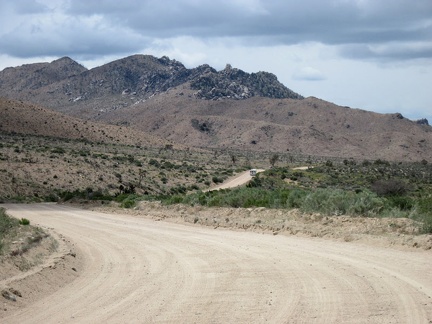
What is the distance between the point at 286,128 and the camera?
7283 inches

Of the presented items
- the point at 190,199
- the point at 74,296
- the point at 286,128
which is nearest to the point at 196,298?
the point at 74,296

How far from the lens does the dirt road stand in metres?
10.4

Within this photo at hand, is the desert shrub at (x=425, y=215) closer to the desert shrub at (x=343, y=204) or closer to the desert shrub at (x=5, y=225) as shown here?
the desert shrub at (x=343, y=204)

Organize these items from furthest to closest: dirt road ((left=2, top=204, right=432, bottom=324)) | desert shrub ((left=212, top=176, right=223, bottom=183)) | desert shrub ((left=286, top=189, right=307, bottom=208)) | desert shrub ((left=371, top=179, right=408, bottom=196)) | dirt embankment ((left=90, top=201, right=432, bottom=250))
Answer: desert shrub ((left=212, top=176, right=223, bottom=183))
desert shrub ((left=371, top=179, right=408, bottom=196))
desert shrub ((left=286, top=189, right=307, bottom=208))
dirt embankment ((left=90, top=201, right=432, bottom=250))
dirt road ((left=2, top=204, right=432, bottom=324))

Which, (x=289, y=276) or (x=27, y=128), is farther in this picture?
(x=27, y=128)

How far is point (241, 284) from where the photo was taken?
12789mm

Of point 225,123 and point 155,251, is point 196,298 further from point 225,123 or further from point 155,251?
point 225,123

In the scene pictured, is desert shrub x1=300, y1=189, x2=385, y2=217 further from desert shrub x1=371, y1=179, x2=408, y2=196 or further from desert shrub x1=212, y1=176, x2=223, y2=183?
desert shrub x1=212, y1=176, x2=223, y2=183

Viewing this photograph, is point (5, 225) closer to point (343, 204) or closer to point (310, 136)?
point (343, 204)

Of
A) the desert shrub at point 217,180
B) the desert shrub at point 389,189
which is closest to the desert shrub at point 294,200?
the desert shrub at point 389,189

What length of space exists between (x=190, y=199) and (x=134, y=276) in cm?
1952

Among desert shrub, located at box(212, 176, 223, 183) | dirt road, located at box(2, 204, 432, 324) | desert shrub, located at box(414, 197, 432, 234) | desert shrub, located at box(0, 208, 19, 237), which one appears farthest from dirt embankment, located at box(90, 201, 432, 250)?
desert shrub, located at box(212, 176, 223, 183)

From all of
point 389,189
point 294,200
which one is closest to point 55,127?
point 389,189

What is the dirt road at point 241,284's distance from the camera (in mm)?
10383
